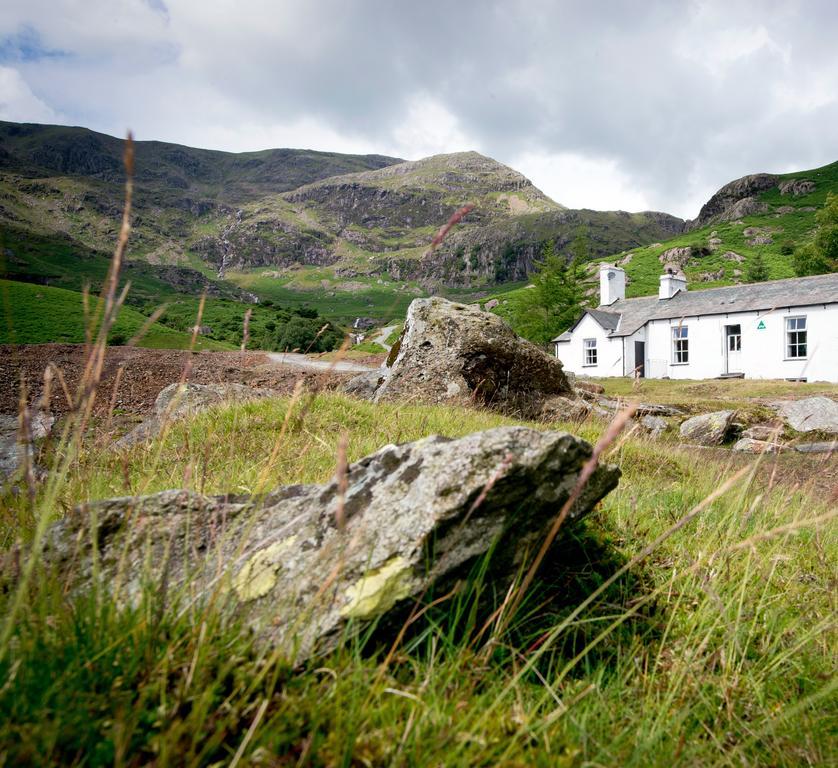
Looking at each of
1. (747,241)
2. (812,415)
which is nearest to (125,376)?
(812,415)

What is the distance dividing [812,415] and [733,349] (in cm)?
2279

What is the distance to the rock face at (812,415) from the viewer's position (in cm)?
1501

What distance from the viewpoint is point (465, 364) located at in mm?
10516

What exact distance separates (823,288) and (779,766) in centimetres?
3989

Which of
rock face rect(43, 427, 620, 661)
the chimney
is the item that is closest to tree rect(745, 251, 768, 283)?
the chimney

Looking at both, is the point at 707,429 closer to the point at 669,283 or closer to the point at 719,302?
the point at 719,302

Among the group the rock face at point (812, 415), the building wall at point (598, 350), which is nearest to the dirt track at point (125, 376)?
the rock face at point (812, 415)

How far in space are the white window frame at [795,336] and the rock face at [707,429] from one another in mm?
23719

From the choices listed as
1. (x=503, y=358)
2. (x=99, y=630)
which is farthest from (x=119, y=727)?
(x=503, y=358)

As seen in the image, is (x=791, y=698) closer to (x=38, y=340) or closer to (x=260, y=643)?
(x=260, y=643)

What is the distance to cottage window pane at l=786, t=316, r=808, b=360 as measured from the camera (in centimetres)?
3276

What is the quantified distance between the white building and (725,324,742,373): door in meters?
0.06

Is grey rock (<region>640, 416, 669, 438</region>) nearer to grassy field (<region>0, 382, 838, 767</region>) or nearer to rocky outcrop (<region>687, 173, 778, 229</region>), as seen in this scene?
grassy field (<region>0, 382, 838, 767</region>)

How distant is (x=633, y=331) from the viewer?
1535 inches
